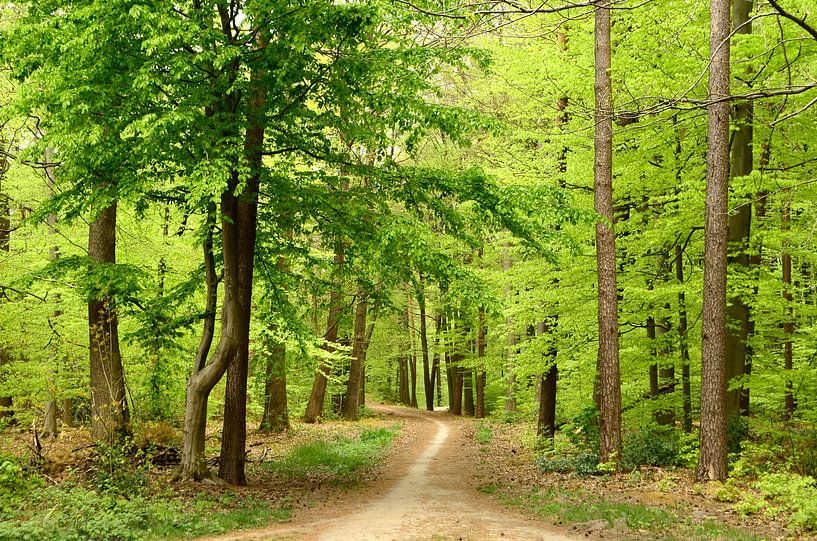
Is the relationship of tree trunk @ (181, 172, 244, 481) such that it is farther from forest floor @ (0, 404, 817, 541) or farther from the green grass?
the green grass

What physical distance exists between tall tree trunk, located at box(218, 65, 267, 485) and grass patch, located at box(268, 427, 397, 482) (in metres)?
2.18

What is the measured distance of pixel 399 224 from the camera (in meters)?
10.2

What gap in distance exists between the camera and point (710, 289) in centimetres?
1022

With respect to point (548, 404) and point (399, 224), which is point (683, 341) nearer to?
point (548, 404)

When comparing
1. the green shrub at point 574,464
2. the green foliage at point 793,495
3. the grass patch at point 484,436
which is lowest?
the grass patch at point 484,436

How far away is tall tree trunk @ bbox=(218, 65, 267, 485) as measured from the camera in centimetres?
1123

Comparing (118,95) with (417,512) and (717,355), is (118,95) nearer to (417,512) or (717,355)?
(417,512)

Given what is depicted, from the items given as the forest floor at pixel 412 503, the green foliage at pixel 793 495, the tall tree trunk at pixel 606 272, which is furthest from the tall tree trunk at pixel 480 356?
the green foliage at pixel 793 495

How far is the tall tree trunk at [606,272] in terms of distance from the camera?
1173 cm

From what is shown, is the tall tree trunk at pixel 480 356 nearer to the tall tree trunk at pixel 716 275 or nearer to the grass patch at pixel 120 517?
the tall tree trunk at pixel 716 275

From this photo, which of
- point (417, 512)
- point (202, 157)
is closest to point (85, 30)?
point (202, 157)

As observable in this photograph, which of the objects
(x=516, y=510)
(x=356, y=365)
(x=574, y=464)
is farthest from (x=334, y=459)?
(x=356, y=365)

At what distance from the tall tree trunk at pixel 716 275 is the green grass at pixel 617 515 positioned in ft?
6.51

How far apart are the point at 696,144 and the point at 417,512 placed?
9719mm
